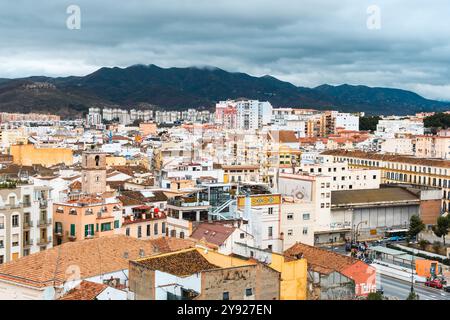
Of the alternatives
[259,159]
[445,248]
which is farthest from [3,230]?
[259,159]

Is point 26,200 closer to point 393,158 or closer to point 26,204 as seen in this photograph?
point 26,204

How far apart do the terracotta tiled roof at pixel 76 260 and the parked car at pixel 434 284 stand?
742cm

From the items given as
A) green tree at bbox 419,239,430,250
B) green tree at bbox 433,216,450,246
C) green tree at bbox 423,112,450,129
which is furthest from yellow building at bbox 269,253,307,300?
green tree at bbox 423,112,450,129

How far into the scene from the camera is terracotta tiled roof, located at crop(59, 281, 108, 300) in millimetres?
8094

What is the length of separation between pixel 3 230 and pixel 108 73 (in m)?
165

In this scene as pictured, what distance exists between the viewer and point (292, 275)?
9508 millimetres

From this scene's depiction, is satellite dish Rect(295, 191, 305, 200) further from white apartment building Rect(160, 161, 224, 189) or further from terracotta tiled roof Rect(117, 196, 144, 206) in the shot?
terracotta tiled roof Rect(117, 196, 144, 206)

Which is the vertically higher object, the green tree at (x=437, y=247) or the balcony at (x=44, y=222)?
the balcony at (x=44, y=222)

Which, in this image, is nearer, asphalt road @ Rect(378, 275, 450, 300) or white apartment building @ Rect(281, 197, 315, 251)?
asphalt road @ Rect(378, 275, 450, 300)

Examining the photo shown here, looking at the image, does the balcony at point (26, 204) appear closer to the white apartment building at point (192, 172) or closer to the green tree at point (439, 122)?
the white apartment building at point (192, 172)

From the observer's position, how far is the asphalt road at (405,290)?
1479cm

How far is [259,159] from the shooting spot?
113ft

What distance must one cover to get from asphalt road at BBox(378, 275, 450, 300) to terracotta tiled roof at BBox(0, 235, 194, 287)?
583cm

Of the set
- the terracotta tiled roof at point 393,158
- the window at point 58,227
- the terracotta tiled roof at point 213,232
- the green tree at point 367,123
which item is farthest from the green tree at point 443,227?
the green tree at point 367,123
